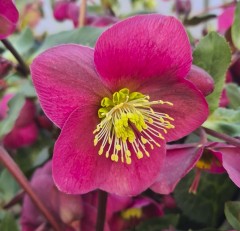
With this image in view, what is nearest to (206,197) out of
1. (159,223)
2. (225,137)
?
(159,223)

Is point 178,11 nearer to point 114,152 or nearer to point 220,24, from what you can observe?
point 220,24

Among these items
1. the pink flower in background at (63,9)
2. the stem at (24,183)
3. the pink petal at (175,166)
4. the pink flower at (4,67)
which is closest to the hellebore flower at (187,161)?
the pink petal at (175,166)

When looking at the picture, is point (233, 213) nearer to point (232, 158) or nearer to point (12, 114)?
point (232, 158)

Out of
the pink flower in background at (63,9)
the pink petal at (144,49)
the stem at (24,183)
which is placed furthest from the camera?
the pink flower in background at (63,9)

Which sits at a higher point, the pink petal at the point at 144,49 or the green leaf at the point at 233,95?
the pink petal at the point at 144,49

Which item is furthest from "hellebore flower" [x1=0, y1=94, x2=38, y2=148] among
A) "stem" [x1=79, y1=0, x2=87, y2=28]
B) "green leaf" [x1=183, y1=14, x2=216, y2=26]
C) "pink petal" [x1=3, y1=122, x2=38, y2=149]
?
"green leaf" [x1=183, y1=14, x2=216, y2=26]

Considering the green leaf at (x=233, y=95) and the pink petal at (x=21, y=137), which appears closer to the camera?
the green leaf at (x=233, y=95)

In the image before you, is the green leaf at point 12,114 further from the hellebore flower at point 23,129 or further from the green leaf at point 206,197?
the green leaf at point 206,197

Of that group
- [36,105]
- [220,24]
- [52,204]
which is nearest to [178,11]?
[220,24]
